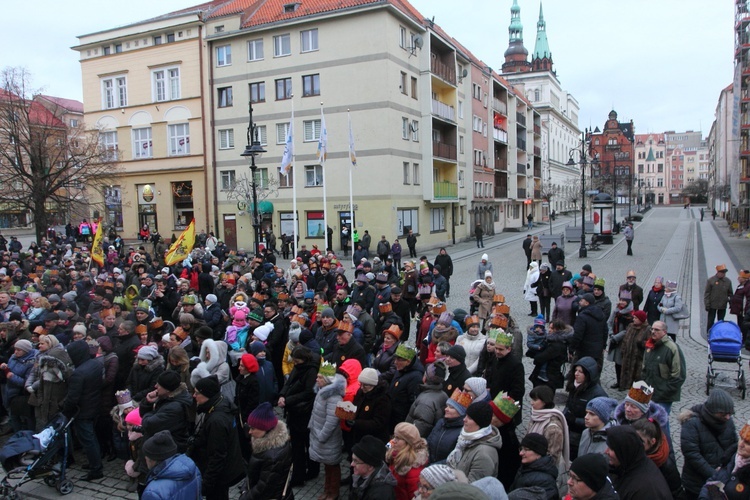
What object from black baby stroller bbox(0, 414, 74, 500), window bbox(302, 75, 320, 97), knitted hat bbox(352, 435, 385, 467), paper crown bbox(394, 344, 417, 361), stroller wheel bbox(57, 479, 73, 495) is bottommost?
stroller wheel bbox(57, 479, 73, 495)

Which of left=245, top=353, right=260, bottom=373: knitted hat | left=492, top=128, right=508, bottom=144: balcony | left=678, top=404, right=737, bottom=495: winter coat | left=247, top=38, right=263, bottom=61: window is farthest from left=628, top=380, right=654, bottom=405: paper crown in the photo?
left=492, top=128, right=508, bottom=144: balcony

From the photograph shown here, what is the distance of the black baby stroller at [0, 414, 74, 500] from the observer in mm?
6961

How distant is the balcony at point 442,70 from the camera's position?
1560 inches

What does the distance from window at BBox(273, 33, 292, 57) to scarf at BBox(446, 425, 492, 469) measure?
3541cm

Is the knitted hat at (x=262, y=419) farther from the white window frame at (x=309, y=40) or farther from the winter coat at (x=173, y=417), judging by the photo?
the white window frame at (x=309, y=40)

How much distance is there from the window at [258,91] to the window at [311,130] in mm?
3665

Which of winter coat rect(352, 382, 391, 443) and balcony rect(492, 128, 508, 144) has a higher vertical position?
balcony rect(492, 128, 508, 144)

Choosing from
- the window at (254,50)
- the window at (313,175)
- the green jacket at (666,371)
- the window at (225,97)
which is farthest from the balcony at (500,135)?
the green jacket at (666,371)

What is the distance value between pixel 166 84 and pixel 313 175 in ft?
44.3

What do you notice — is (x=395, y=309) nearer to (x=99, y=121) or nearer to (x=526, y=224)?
(x=99, y=121)

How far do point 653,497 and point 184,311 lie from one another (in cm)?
814

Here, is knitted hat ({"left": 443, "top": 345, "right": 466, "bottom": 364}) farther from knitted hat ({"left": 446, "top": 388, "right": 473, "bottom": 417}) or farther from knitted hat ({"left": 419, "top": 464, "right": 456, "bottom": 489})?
knitted hat ({"left": 419, "top": 464, "right": 456, "bottom": 489})

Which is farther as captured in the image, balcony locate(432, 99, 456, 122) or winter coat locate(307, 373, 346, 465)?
balcony locate(432, 99, 456, 122)

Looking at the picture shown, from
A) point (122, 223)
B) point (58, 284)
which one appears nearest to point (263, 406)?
point (58, 284)
